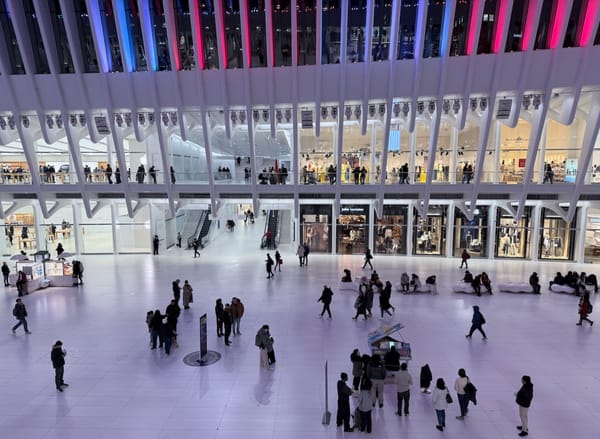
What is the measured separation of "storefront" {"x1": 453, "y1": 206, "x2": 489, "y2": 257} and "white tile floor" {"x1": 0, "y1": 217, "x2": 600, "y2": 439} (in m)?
7.13

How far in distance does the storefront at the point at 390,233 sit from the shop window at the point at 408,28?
9865 millimetres

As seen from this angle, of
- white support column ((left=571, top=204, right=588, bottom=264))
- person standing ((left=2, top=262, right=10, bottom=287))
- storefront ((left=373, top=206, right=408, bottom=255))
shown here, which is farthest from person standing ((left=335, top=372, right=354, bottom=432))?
white support column ((left=571, top=204, right=588, bottom=264))

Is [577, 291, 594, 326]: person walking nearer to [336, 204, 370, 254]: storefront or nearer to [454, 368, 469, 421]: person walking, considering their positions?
[454, 368, 469, 421]: person walking

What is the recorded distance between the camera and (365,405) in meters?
6.61

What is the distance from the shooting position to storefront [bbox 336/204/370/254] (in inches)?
917

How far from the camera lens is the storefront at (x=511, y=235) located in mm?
21984

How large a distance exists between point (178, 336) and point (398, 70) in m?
12.6

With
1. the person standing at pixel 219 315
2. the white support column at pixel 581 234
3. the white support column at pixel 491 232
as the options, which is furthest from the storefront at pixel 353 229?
the person standing at pixel 219 315

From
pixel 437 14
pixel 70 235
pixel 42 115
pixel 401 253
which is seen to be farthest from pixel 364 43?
pixel 70 235

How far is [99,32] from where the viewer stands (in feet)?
52.2

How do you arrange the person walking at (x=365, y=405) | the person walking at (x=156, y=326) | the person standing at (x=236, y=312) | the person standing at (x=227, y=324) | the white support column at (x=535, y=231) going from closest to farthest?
the person walking at (x=365, y=405)
the person walking at (x=156, y=326)
the person standing at (x=227, y=324)
the person standing at (x=236, y=312)
the white support column at (x=535, y=231)

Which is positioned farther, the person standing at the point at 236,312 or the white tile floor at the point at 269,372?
the person standing at the point at 236,312

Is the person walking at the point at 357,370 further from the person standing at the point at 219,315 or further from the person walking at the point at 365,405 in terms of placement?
the person standing at the point at 219,315

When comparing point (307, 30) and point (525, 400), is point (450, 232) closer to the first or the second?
point (307, 30)
